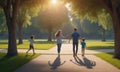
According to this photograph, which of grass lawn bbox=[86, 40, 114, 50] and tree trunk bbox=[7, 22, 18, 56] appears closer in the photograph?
tree trunk bbox=[7, 22, 18, 56]

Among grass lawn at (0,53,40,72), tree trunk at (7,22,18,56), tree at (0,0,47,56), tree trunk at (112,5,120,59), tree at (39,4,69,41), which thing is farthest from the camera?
tree at (39,4,69,41)

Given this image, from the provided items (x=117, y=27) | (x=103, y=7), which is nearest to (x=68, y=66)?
(x=117, y=27)

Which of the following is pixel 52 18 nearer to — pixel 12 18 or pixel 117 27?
pixel 12 18

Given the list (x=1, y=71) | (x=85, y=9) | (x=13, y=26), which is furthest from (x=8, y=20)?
(x=1, y=71)

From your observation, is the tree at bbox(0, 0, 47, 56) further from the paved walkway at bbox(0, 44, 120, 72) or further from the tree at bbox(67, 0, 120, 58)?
the paved walkway at bbox(0, 44, 120, 72)

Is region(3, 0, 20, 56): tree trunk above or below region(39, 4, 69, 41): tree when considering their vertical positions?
below

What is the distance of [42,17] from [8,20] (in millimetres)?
48132

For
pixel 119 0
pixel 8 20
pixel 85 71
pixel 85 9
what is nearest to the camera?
pixel 85 71

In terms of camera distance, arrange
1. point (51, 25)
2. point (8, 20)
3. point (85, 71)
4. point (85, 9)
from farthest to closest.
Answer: point (51, 25), point (85, 9), point (8, 20), point (85, 71)

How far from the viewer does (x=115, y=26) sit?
21156 millimetres

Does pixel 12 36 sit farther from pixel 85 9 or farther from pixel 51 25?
pixel 51 25

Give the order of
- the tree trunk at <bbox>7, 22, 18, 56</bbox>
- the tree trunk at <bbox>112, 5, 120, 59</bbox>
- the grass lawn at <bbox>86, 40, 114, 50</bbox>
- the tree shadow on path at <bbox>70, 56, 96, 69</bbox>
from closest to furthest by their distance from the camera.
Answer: the tree shadow on path at <bbox>70, 56, 96, 69</bbox>, the tree trunk at <bbox>112, 5, 120, 59</bbox>, the tree trunk at <bbox>7, 22, 18, 56</bbox>, the grass lawn at <bbox>86, 40, 114, 50</bbox>

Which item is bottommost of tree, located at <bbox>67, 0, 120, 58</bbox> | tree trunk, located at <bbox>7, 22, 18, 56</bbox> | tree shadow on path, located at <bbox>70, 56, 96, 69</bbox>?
tree shadow on path, located at <bbox>70, 56, 96, 69</bbox>

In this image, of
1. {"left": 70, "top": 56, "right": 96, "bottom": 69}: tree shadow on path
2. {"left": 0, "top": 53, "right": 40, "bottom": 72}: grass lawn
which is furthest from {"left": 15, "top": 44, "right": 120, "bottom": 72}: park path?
{"left": 0, "top": 53, "right": 40, "bottom": 72}: grass lawn
